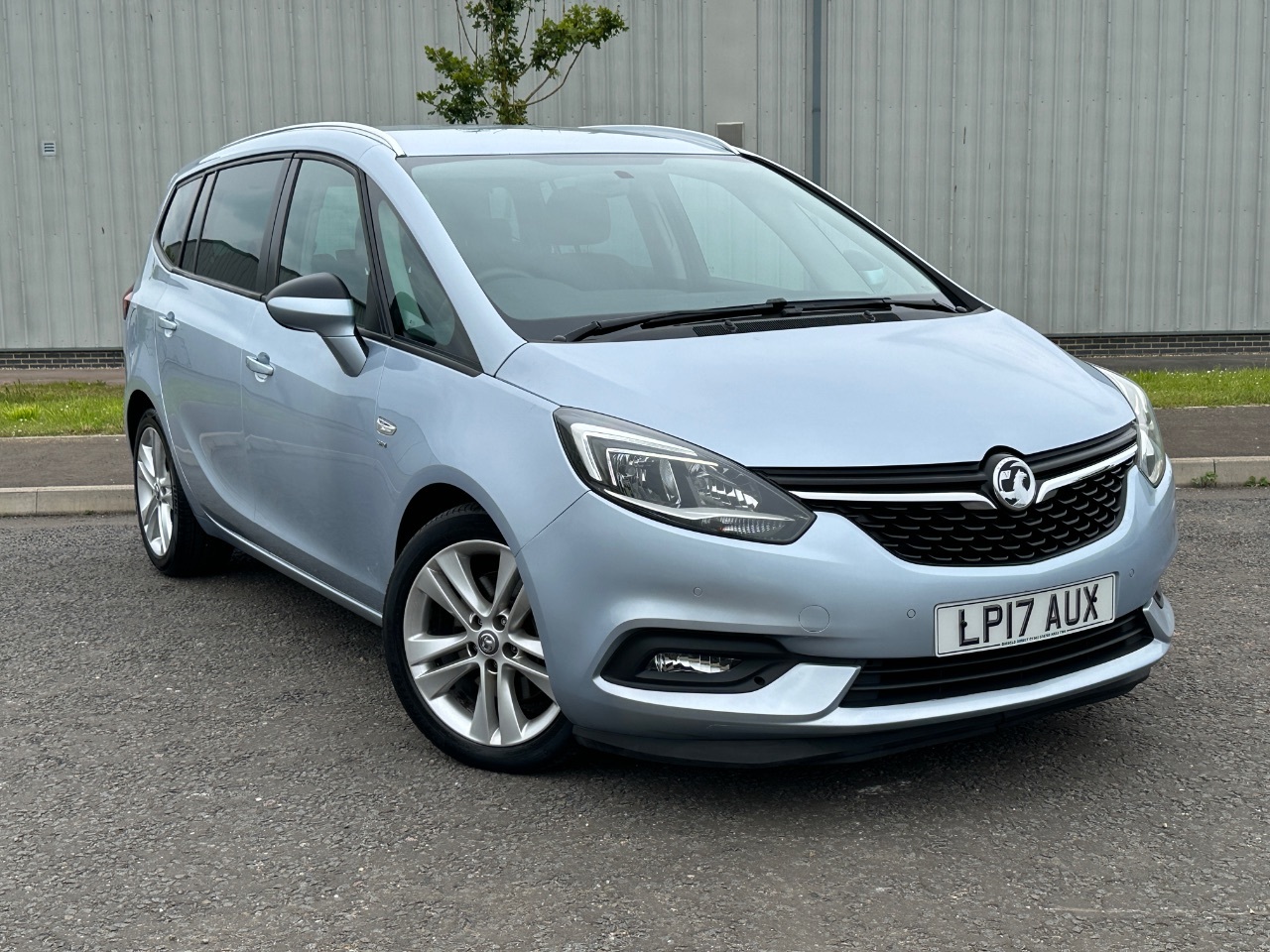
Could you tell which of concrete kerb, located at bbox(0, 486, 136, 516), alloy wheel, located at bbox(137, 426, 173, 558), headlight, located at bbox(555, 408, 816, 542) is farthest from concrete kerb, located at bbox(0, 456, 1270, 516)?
headlight, located at bbox(555, 408, 816, 542)

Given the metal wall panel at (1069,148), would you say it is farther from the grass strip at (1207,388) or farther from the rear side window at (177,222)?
the rear side window at (177,222)

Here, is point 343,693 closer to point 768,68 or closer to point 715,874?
point 715,874

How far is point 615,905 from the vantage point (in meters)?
3.06

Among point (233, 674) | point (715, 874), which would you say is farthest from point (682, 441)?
point (233, 674)

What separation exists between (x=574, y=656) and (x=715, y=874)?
23.1 inches

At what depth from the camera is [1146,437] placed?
3871mm

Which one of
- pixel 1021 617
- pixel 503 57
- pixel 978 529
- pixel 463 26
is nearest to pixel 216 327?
pixel 978 529

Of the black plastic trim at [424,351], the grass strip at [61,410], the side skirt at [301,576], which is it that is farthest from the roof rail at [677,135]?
the grass strip at [61,410]

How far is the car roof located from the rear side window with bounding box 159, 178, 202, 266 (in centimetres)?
79

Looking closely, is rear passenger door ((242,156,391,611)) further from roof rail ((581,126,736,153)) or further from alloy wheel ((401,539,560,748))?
roof rail ((581,126,736,153))

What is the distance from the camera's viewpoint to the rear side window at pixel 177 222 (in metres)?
6.02

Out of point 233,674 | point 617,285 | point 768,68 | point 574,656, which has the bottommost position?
point 233,674

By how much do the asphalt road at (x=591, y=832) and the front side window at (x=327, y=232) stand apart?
1.30m

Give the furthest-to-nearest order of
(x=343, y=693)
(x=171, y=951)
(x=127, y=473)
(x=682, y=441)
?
(x=127, y=473) < (x=343, y=693) < (x=682, y=441) < (x=171, y=951)
